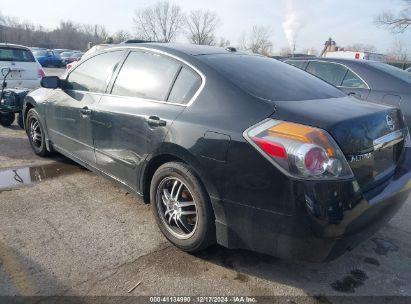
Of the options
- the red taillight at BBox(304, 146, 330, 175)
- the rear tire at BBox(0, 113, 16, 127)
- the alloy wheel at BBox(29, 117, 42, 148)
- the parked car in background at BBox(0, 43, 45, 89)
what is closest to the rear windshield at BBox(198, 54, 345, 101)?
the red taillight at BBox(304, 146, 330, 175)

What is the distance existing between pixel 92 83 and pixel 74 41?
277ft

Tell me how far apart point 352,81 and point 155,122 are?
4.02m

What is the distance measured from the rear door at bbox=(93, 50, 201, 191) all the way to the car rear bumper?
86cm

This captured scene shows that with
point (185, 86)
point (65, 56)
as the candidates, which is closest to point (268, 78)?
point (185, 86)

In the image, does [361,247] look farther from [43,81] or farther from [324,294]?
[43,81]

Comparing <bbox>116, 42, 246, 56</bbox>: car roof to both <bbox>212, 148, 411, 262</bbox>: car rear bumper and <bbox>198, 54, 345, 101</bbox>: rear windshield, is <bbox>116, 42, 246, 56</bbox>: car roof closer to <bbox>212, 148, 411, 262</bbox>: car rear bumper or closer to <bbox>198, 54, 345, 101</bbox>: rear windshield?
<bbox>198, 54, 345, 101</bbox>: rear windshield

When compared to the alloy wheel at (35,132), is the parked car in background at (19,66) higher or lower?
higher

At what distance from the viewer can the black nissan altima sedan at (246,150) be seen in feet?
7.27

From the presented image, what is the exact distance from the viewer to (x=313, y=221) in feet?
7.16

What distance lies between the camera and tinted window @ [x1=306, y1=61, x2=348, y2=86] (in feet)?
19.7

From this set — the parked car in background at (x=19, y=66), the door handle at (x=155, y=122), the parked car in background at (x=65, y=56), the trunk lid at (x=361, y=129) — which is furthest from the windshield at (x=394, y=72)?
the parked car in background at (x=65, y=56)

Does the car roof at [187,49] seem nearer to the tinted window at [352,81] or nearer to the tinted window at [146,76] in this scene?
the tinted window at [146,76]

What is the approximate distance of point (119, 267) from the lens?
276 centimetres

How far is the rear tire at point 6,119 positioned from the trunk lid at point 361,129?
6.22 meters
